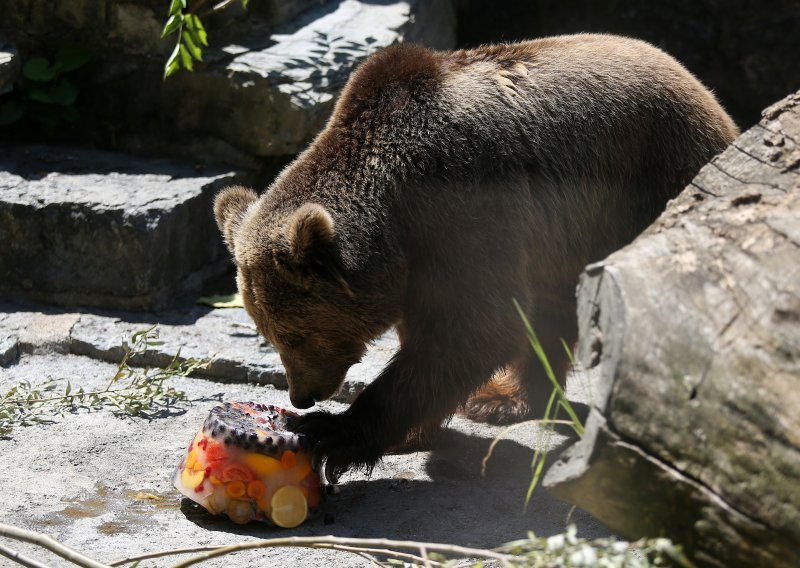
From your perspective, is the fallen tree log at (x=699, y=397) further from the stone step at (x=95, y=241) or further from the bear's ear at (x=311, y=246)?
the stone step at (x=95, y=241)

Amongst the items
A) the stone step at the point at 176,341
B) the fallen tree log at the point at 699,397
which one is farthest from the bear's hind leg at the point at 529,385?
the fallen tree log at the point at 699,397

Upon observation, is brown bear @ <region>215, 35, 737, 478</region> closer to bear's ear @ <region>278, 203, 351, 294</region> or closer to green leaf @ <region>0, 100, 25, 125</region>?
bear's ear @ <region>278, 203, 351, 294</region>

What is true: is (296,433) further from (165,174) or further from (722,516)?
(165,174)

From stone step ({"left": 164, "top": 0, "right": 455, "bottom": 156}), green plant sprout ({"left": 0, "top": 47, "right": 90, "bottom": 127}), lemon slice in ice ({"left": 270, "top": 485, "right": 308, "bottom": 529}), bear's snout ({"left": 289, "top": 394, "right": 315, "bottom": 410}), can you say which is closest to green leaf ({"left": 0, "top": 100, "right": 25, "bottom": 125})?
green plant sprout ({"left": 0, "top": 47, "right": 90, "bottom": 127})

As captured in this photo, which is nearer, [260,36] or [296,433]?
[296,433]

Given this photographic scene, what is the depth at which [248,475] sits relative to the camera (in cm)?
436

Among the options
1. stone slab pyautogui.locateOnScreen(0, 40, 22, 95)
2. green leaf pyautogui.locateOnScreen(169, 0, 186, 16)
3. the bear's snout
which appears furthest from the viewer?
stone slab pyautogui.locateOnScreen(0, 40, 22, 95)

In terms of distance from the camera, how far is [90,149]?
7.48m

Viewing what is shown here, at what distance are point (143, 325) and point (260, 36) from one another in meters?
2.43

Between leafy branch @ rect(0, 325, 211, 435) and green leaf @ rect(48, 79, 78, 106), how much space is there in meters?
2.14

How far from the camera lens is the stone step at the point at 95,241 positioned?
21.5 ft

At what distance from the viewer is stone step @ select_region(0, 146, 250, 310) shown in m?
6.56

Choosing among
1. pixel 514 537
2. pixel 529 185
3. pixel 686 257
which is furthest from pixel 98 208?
pixel 686 257

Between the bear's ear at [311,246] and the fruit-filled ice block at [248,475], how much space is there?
704mm
